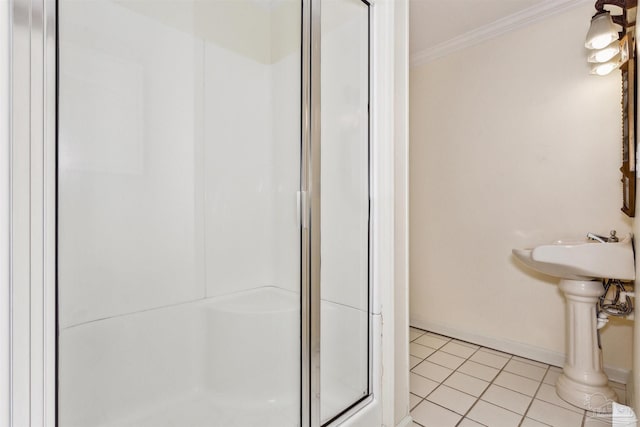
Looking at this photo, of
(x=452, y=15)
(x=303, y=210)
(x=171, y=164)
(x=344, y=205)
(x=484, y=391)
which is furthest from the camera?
(x=452, y=15)

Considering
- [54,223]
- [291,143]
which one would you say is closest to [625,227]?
[291,143]

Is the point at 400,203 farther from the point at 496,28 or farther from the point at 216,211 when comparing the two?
the point at 496,28

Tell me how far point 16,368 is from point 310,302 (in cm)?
84

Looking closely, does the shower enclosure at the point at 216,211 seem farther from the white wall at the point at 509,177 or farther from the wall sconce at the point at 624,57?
the white wall at the point at 509,177

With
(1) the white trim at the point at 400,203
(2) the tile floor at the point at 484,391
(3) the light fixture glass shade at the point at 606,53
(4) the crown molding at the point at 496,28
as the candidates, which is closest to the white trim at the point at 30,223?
(1) the white trim at the point at 400,203

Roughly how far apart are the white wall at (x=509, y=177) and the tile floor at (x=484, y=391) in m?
0.22

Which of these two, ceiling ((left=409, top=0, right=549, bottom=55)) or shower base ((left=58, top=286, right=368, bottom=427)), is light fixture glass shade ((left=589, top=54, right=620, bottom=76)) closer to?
ceiling ((left=409, top=0, right=549, bottom=55))

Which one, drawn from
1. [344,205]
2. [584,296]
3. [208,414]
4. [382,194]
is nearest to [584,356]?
[584,296]

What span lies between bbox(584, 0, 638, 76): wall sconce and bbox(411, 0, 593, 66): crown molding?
358mm

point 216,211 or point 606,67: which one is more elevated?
point 606,67

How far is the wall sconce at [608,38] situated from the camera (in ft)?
5.55

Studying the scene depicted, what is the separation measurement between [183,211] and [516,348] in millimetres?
2361

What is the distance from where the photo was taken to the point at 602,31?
67.9 inches

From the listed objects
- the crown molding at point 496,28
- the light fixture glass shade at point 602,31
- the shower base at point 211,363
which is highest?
the crown molding at point 496,28
